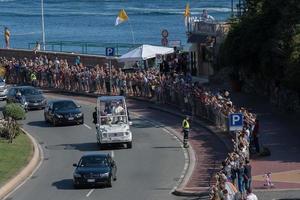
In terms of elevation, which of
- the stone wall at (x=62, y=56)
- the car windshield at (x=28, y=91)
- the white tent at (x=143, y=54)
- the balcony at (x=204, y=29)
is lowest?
the car windshield at (x=28, y=91)

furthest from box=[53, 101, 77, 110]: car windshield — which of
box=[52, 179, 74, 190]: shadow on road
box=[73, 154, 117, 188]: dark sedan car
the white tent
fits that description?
box=[73, 154, 117, 188]: dark sedan car

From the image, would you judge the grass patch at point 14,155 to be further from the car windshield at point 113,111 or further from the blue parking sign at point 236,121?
the blue parking sign at point 236,121

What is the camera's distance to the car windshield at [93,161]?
3195 centimetres

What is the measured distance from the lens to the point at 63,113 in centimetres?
4609

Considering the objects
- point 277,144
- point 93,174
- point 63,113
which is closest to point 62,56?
point 63,113

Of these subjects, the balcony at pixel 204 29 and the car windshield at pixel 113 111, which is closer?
the car windshield at pixel 113 111

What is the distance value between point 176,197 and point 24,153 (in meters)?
11.2

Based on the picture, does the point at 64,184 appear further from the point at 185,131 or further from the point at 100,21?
the point at 100,21

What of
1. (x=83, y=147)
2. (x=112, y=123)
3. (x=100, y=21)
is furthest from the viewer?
(x=100, y=21)

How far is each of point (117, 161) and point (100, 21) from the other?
4486 inches

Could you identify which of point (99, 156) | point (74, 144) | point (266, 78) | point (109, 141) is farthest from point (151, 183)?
point (266, 78)

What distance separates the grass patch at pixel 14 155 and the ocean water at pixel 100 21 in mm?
63088

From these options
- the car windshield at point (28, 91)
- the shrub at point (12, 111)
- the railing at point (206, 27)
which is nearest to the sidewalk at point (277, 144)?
the railing at point (206, 27)

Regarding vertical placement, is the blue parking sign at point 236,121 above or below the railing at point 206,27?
below
